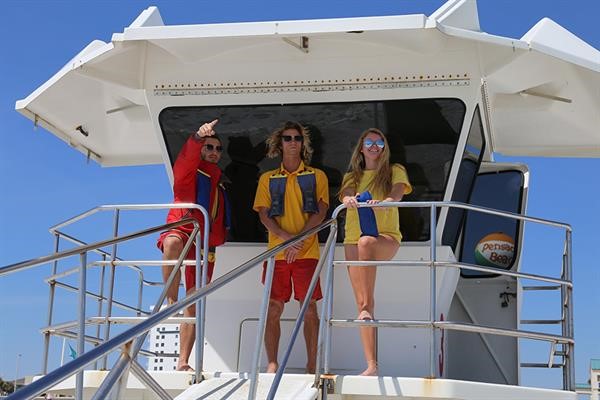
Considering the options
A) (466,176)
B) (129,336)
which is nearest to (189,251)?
(466,176)

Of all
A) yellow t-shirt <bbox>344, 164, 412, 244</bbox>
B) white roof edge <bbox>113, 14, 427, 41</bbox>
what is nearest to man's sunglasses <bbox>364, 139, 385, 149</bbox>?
yellow t-shirt <bbox>344, 164, 412, 244</bbox>

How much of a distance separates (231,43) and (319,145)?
3.88 ft

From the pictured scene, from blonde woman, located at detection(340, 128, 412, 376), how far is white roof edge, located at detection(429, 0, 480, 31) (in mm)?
1357

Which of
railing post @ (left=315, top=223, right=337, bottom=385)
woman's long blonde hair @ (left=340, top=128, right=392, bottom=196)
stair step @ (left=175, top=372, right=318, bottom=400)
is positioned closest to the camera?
stair step @ (left=175, top=372, right=318, bottom=400)

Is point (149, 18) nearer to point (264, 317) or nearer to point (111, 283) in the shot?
point (111, 283)

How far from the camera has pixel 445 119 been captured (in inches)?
277

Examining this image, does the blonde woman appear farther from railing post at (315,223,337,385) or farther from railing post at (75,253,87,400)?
A: railing post at (75,253,87,400)

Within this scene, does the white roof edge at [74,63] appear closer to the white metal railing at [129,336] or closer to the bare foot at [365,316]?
the white metal railing at [129,336]

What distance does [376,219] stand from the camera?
20.1 ft

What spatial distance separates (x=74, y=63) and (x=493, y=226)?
4.77 metres

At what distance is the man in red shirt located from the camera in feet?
21.3

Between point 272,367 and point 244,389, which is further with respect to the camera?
point 272,367

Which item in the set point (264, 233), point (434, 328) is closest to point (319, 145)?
point (264, 233)

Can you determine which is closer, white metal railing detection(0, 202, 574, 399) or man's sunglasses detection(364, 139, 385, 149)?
white metal railing detection(0, 202, 574, 399)
